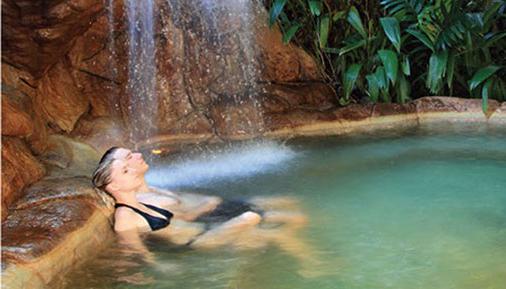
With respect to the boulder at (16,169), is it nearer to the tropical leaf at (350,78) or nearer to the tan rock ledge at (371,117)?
the tan rock ledge at (371,117)

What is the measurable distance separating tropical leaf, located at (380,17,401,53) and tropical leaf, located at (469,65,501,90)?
2.39ft

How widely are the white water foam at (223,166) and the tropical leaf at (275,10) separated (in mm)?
1271

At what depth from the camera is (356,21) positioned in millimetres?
6273

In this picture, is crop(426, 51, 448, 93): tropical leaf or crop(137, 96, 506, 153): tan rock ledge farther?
crop(426, 51, 448, 93): tropical leaf

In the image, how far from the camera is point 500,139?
17.5ft

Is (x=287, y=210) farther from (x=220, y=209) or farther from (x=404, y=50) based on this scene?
(x=404, y=50)

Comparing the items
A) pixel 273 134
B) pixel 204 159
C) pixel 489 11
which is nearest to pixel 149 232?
pixel 204 159

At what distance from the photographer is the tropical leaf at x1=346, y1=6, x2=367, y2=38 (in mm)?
6262

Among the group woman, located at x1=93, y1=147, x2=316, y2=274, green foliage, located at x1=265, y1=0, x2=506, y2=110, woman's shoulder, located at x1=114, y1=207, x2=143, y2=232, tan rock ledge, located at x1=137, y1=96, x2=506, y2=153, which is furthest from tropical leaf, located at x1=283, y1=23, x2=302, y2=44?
woman's shoulder, located at x1=114, y1=207, x2=143, y2=232

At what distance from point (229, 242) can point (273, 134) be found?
2.36 m

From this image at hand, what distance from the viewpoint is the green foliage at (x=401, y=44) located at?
602cm

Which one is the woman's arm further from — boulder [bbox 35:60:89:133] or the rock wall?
boulder [bbox 35:60:89:133]

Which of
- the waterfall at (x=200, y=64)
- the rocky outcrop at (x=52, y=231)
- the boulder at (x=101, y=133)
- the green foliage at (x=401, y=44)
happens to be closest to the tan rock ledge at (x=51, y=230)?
the rocky outcrop at (x=52, y=231)

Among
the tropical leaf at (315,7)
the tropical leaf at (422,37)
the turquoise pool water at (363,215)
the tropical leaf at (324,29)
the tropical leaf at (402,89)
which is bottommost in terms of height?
the turquoise pool water at (363,215)
